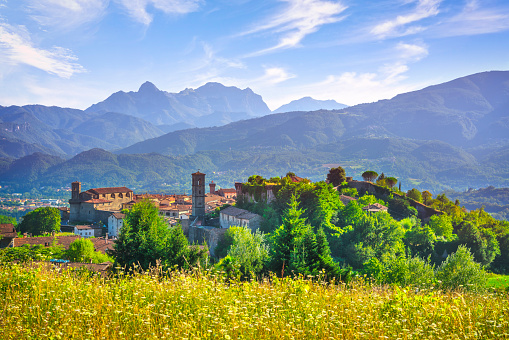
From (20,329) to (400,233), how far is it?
37.4 m

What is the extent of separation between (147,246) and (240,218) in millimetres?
21164

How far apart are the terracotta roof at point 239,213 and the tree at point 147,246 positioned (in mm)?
19551

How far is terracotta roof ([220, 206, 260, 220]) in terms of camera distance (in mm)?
39438

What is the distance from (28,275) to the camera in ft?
22.2

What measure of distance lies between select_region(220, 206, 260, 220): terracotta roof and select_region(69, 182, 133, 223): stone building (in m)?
26.5

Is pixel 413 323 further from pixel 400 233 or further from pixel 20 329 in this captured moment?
pixel 400 233

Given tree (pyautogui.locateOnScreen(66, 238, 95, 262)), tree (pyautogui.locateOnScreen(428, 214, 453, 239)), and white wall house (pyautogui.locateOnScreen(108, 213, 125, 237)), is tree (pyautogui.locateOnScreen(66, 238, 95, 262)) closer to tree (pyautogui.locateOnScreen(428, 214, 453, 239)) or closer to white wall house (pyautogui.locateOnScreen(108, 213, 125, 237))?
white wall house (pyautogui.locateOnScreen(108, 213, 125, 237))

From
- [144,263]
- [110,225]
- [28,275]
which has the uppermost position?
[28,275]

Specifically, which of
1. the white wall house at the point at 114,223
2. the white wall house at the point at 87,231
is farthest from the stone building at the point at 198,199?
the white wall house at the point at 87,231

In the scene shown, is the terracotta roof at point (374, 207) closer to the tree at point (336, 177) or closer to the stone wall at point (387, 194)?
the stone wall at point (387, 194)

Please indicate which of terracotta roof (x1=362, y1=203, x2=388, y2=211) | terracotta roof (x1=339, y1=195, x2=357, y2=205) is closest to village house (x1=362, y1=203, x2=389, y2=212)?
terracotta roof (x1=362, y1=203, x2=388, y2=211)

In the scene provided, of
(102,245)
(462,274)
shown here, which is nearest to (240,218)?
(102,245)

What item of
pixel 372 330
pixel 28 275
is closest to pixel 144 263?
pixel 28 275

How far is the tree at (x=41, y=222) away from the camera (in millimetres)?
53969
